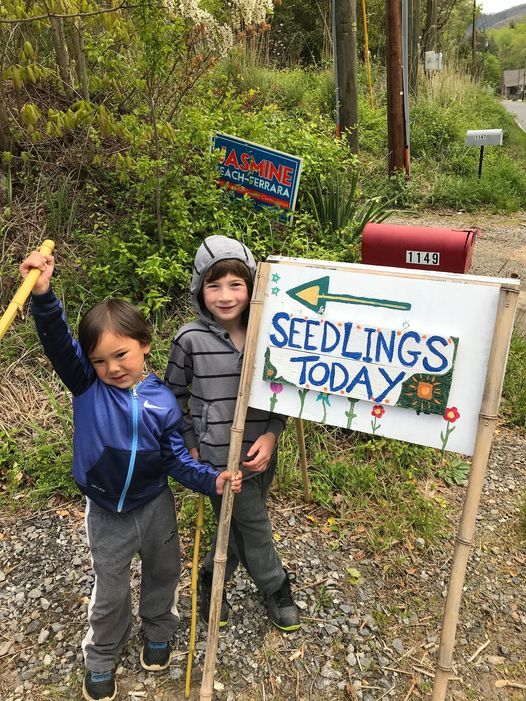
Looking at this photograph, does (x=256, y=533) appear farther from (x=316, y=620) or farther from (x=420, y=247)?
(x=420, y=247)

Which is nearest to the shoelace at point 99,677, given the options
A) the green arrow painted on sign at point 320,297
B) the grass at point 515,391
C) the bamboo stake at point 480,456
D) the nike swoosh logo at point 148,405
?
Result: the nike swoosh logo at point 148,405

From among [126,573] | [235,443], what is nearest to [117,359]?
[235,443]

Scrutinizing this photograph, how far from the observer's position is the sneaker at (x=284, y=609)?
2195 mm

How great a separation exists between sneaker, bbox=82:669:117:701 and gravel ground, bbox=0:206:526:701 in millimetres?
59

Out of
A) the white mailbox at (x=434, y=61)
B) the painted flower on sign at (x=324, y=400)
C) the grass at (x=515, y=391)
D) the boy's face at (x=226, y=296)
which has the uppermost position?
the white mailbox at (x=434, y=61)

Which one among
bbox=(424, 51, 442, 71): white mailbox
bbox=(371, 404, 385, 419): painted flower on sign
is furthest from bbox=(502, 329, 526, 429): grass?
bbox=(424, 51, 442, 71): white mailbox

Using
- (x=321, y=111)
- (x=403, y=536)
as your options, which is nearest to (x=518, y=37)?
(x=321, y=111)

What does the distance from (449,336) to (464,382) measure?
0.44 feet

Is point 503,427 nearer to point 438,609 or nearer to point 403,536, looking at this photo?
point 403,536

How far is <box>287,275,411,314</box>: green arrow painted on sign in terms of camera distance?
1.54m

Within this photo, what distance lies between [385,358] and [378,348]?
0.03 metres

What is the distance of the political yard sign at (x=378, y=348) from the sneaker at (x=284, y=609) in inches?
38.9

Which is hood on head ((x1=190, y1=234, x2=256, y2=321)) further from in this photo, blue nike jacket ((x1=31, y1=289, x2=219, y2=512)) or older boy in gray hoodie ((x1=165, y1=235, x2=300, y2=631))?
blue nike jacket ((x1=31, y1=289, x2=219, y2=512))

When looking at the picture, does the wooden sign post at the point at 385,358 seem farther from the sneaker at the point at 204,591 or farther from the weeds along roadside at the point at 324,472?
the weeds along roadside at the point at 324,472
